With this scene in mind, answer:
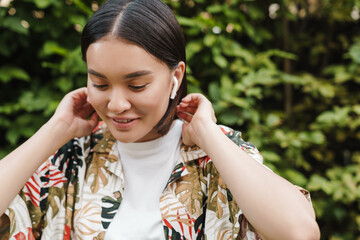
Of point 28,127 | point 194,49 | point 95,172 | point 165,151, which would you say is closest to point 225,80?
point 194,49

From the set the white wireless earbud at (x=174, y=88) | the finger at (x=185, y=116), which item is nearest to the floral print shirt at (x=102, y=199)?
the finger at (x=185, y=116)

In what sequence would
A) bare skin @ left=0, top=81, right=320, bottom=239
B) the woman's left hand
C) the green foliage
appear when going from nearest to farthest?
1. bare skin @ left=0, top=81, right=320, bottom=239
2. the woman's left hand
3. the green foliage

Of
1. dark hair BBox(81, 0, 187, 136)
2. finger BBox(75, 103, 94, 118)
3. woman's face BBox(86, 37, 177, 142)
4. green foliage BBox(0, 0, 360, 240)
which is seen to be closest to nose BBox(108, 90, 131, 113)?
woman's face BBox(86, 37, 177, 142)

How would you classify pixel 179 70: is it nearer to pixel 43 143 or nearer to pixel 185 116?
pixel 185 116

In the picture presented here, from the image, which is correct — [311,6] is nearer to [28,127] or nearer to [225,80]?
[225,80]

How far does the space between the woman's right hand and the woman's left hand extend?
42 centimetres

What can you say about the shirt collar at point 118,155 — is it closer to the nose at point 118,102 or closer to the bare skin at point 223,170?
the bare skin at point 223,170

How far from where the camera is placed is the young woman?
3.70 ft

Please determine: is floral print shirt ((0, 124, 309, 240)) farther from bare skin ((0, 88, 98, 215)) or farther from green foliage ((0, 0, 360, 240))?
green foliage ((0, 0, 360, 240))

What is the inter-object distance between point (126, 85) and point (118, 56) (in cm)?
10

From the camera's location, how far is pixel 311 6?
286cm

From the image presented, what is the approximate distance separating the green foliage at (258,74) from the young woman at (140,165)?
67 centimetres

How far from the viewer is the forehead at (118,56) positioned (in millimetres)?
1111

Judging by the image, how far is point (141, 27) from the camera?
115 cm
